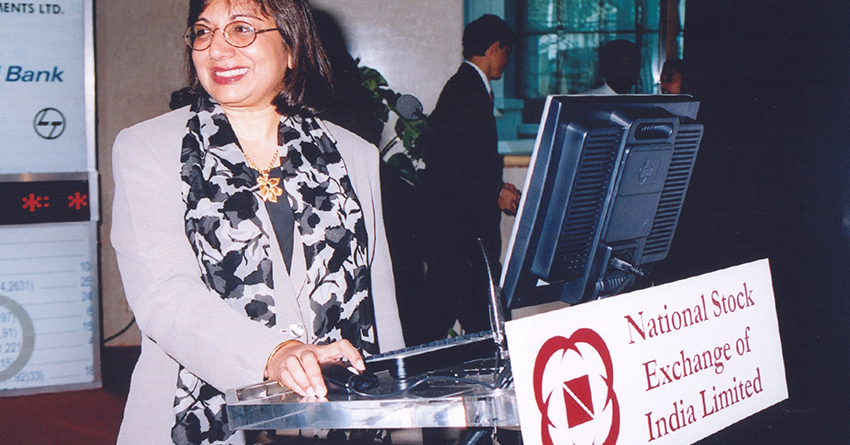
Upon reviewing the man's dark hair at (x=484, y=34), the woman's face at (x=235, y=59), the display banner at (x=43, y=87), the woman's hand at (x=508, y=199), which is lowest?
the woman's hand at (x=508, y=199)

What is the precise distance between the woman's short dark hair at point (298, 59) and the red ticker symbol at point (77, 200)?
227 cm

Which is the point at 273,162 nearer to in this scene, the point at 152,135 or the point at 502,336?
the point at 152,135

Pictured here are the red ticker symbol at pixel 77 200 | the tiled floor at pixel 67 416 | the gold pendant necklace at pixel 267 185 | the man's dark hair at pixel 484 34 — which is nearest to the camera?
the gold pendant necklace at pixel 267 185

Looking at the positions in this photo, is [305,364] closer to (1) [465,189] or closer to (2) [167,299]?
(2) [167,299]

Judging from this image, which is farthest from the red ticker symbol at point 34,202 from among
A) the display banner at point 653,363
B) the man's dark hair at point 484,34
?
the display banner at point 653,363

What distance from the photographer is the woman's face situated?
1.39 meters

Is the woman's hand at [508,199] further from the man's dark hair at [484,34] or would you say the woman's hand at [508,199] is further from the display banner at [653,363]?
the display banner at [653,363]

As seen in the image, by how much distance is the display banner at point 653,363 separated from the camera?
0.87m

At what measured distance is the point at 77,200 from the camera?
3.53 m

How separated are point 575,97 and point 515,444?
1.82ft

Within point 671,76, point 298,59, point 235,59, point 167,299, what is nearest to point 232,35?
point 235,59

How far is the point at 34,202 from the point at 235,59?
8.45 feet

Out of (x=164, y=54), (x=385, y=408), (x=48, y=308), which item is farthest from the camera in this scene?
(x=164, y=54)

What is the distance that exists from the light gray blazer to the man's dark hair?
2582 millimetres
